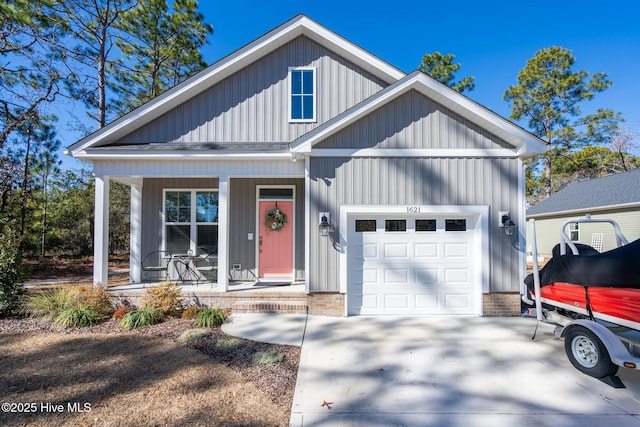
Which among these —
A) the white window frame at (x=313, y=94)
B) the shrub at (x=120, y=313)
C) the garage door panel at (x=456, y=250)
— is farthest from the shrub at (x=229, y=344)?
the white window frame at (x=313, y=94)

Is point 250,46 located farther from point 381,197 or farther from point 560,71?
point 560,71

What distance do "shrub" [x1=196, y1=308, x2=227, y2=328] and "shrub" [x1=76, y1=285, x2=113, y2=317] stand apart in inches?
80.7

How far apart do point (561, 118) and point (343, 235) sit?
25.3 metres

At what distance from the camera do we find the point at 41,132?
13.2 meters

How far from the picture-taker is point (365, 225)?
6.65 m

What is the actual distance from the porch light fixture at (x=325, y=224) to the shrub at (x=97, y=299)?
4.73 m

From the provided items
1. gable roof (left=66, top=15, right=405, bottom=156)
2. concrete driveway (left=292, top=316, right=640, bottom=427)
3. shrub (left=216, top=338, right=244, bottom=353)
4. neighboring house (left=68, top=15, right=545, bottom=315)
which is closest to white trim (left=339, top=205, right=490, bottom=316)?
neighboring house (left=68, top=15, right=545, bottom=315)

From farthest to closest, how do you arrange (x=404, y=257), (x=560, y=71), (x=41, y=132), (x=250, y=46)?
(x=560, y=71) → (x=41, y=132) → (x=250, y=46) → (x=404, y=257)

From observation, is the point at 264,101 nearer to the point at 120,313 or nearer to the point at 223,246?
the point at 223,246

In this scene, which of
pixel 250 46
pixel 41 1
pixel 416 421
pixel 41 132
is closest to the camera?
pixel 416 421

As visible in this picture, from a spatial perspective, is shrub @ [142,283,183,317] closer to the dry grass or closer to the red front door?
the dry grass

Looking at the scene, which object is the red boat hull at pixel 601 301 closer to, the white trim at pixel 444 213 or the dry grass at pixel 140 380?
the white trim at pixel 444 213

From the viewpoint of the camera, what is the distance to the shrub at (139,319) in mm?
5676

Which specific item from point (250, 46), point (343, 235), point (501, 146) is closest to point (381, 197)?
point (343, 235)
